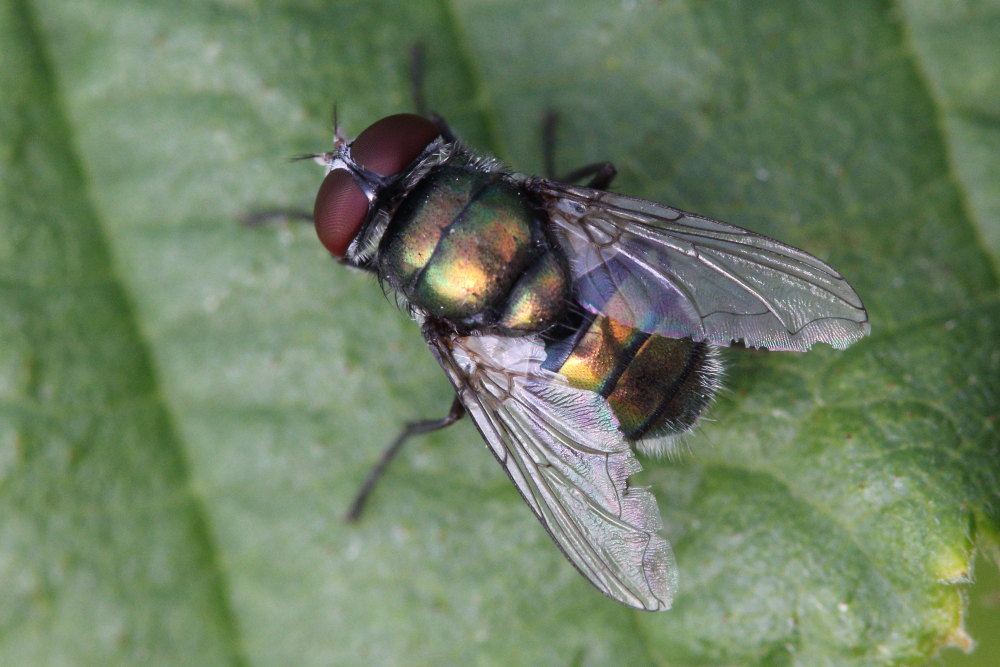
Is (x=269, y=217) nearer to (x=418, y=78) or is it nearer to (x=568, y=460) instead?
(x=418, y=78)

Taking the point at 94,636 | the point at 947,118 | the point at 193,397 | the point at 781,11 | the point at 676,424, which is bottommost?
the point at 94,636

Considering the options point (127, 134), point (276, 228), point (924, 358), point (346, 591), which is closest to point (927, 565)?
point (924, 358)

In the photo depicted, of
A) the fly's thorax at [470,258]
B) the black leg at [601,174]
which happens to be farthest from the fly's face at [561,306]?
the black leg at [601,174]

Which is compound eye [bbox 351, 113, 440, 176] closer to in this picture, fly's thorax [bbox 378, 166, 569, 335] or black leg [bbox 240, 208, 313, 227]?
fly's thorax [bbox 378, 166, 569, 335]

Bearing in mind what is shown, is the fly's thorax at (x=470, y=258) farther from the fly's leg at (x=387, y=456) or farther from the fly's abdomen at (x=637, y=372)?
the fly's leg at (x=387, y=456)

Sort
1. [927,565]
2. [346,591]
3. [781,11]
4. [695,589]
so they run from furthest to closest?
1. [781,11]
2. [346,591]
3. [695,589]
4. [927,565]

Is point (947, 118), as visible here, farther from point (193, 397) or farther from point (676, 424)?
point (193, 397)
